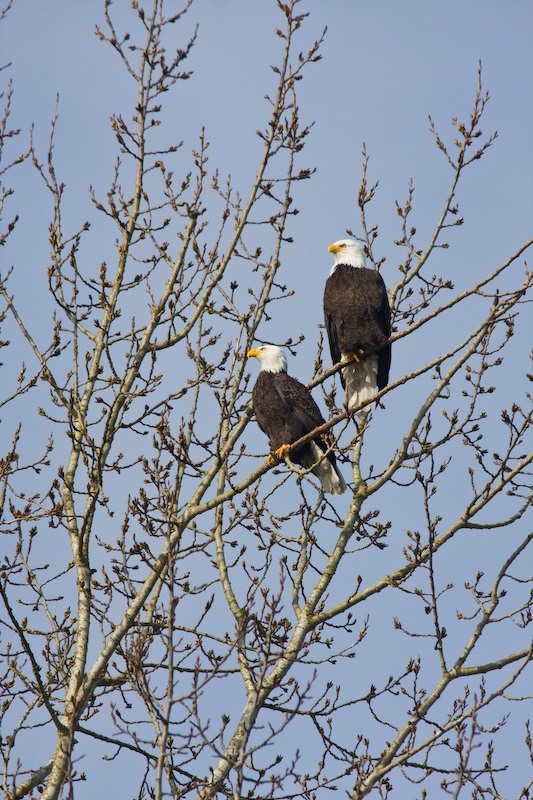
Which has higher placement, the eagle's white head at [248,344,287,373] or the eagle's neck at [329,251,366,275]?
the eagle's neck at [329,251,366,275]

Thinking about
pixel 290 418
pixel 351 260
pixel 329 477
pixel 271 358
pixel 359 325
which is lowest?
pixel 329 477

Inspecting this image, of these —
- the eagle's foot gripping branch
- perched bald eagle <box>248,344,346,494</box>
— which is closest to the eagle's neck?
the eagle's foot gripping branch

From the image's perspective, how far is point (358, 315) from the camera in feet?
20.1

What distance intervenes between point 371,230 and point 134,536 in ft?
9.89

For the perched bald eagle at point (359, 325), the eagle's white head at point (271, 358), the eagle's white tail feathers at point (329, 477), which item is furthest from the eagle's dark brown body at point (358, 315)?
the eagle's white tail feathers at point (329, 477)

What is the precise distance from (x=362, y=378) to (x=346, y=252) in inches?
43.2

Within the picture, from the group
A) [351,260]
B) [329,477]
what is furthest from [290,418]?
[351,260]

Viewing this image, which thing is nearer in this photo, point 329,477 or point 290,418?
point 290,418

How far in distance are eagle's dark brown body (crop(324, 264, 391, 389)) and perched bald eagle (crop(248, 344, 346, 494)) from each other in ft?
1.63

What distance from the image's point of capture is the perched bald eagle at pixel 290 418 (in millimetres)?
5836

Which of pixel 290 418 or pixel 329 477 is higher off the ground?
pixel 290 418

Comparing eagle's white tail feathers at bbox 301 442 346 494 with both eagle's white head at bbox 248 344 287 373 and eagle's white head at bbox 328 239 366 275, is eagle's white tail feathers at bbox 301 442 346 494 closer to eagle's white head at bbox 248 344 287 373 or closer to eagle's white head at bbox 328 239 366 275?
eagle's white head at bbox 248 344 287 373

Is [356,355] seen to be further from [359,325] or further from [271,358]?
[271,358]

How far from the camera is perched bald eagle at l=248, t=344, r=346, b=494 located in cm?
584
